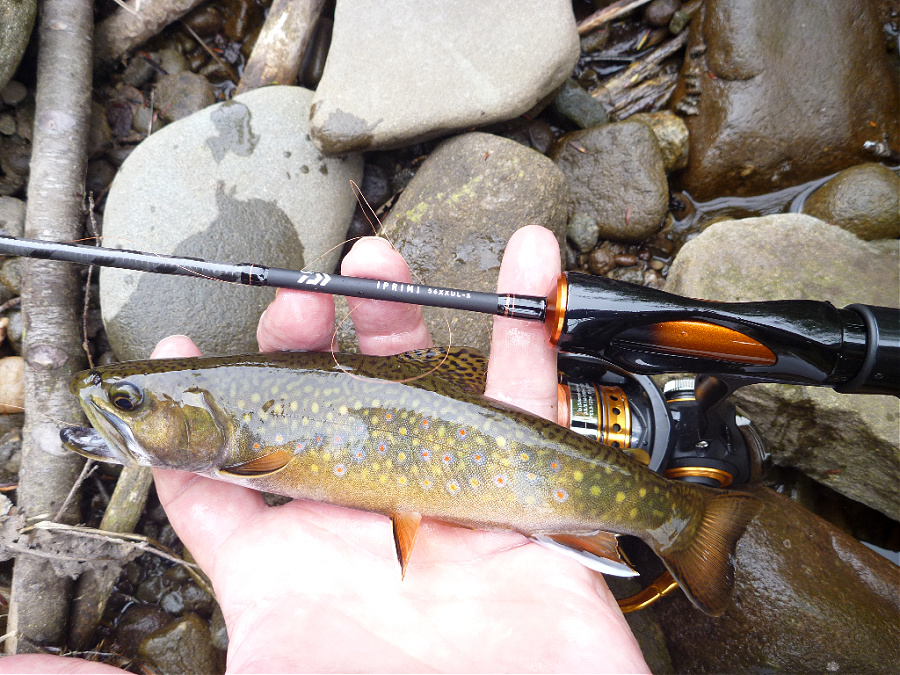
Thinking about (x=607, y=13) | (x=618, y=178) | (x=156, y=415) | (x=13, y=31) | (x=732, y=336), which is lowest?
(x=156, y=415)

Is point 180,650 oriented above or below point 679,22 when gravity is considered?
below

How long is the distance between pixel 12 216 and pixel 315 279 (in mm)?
2711

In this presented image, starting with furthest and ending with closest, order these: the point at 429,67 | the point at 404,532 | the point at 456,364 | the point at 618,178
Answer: the point at 618,178 → the point at 429,67 → the point at 456,364 → the point at 404,532

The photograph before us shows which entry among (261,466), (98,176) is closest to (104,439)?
(261,466)

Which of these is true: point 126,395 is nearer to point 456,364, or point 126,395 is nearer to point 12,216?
point 456,364

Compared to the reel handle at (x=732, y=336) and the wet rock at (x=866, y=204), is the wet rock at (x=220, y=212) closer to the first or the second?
the reel handle at (x=732, y=336)

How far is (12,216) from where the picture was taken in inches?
139

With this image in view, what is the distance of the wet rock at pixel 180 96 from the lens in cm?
392

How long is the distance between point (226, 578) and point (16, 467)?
2.03 meters

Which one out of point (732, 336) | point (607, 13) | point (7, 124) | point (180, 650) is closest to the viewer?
A: point (732, 336)

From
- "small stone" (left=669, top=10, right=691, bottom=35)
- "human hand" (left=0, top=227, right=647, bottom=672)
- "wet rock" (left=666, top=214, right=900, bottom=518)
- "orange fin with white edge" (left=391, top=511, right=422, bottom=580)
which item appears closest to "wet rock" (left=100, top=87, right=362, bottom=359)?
"human hand" (left=0, top=227, right=647, bottom=672)

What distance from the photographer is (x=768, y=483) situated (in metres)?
3.42

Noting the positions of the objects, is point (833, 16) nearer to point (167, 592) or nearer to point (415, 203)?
point (415, 203)

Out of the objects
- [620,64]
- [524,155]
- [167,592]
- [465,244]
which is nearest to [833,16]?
[620,64]
